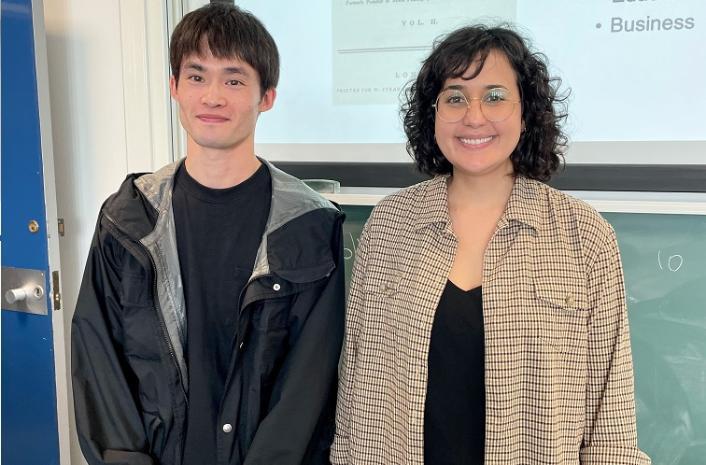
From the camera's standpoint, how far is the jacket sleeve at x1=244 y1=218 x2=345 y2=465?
120 centimetres

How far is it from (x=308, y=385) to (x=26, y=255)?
961 mm

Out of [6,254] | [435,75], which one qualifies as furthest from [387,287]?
[6,254]

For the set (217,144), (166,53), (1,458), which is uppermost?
(166,53)

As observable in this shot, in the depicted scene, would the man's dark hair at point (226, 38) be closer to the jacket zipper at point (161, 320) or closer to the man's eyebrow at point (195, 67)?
the man's eyebrow at point (195, 67)

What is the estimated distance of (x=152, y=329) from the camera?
4.05 feet

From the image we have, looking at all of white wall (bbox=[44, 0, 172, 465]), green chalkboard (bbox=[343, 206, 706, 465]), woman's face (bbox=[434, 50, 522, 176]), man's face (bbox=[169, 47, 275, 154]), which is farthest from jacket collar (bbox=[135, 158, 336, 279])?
green chalkboard (bbox=[343, 206, 706, 465])

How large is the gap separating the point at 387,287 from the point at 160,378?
0.52 m

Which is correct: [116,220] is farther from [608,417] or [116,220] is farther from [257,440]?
[608,417]

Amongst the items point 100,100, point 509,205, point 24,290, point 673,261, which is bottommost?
point 24,290

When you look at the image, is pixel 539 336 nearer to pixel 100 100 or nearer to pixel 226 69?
pixel 226 69

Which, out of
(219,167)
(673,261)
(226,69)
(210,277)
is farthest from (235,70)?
(673,261)

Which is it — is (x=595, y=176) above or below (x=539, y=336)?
above

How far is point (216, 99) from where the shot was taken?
122 centimetres

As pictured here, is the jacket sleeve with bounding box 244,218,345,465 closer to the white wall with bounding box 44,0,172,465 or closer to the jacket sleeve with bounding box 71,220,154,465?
the jacket sleeve with bounding box 71,220,154,465
